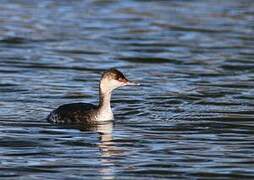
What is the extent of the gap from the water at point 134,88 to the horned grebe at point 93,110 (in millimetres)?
261

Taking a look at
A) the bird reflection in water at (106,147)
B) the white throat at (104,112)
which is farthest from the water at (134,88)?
the white throat at (104,112)

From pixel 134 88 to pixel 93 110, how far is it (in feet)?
12.1

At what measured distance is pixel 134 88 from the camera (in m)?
21.3

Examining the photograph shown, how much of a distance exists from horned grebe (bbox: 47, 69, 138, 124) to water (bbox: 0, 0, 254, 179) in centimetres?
26

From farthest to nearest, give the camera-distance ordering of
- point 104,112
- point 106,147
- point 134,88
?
point 134,88 < point 104,112 < point 106,147

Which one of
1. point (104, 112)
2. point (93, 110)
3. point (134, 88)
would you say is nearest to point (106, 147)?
point (104, 112)

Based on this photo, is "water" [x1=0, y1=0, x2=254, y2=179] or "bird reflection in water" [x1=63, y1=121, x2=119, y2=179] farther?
"water" [x1=0, y1=0, x2=254, y2=179]

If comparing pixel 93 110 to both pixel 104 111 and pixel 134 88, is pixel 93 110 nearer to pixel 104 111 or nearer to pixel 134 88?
pixel 104 111

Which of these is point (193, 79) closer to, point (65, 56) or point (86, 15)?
point (65, 56)

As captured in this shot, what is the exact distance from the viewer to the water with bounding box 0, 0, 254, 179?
14227 mm

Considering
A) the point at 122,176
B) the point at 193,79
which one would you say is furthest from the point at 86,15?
the point at 122,176

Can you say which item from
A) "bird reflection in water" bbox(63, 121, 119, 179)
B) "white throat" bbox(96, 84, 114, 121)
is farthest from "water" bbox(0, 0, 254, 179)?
"white throat" bbox(96, 84, 114, 121)

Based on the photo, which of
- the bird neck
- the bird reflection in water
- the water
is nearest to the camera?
the bird reflection in water

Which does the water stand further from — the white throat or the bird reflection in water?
the white throat
